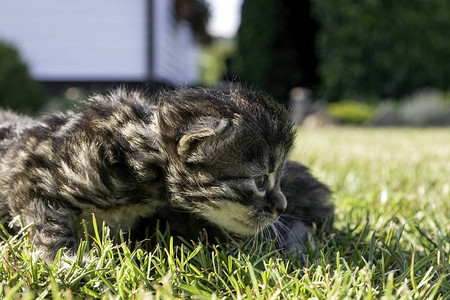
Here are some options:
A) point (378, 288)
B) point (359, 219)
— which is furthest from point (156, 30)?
point (378, 288)

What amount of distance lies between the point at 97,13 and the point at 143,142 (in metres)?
12.2

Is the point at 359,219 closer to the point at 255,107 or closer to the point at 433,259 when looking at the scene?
the point at 433,259

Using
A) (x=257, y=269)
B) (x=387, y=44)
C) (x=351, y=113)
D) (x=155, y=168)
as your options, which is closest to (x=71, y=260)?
(x=155, y=168)

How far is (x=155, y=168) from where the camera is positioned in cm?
206

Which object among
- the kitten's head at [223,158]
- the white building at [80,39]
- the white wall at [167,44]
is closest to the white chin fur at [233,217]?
the kitten's head at [223,158]

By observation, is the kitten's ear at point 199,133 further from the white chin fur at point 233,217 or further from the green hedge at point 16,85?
the green hedge at point 16,85

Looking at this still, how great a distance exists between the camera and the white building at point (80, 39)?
13.3m

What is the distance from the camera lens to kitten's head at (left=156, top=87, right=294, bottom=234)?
202 centimetres

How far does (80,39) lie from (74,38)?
0.16m

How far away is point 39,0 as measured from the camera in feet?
44.9

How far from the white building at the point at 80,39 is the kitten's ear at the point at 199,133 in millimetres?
11452

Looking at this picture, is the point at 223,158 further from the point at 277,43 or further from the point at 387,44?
the point at 277,43

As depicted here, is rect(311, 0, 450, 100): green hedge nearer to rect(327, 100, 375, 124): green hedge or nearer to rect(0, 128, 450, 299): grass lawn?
rect(327, 100, 375, 124): green hedge

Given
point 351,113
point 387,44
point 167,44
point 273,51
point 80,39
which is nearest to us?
point 80,39
